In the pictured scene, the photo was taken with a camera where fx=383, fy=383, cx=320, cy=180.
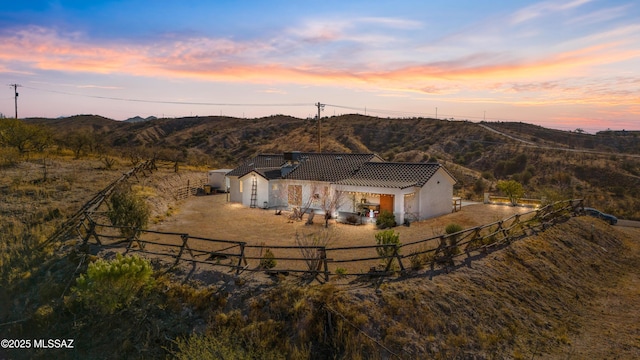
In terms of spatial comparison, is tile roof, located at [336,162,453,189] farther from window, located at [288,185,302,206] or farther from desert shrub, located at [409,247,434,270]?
desert shrub, located at [409,247,434,270]

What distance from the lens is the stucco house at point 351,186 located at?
90.7ft

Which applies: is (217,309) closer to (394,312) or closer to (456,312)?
(394,312)

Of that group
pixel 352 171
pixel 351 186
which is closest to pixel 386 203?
pixel 351 186

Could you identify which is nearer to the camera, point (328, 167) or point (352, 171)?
point (352, 171)

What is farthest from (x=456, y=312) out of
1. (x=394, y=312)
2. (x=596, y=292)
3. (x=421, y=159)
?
(x=421, y=159)

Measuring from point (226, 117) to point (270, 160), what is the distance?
110 meters

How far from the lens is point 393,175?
29609 millimetres

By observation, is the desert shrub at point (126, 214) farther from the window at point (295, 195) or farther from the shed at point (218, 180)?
the shed at point (218, 180)

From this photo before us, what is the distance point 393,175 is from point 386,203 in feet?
9.41

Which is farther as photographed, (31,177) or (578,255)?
(31,177)

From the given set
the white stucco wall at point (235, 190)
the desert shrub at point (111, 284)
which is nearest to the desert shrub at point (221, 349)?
the desert shrub at point (111, 284)

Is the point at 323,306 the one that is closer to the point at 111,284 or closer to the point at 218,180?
the point at 111,284

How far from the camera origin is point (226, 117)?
5610 inches

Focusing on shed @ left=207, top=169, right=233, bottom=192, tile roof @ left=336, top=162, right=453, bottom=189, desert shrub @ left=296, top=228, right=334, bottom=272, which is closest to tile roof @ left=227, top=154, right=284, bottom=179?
shed @ left=207, top=169, right=233, bottom=192
